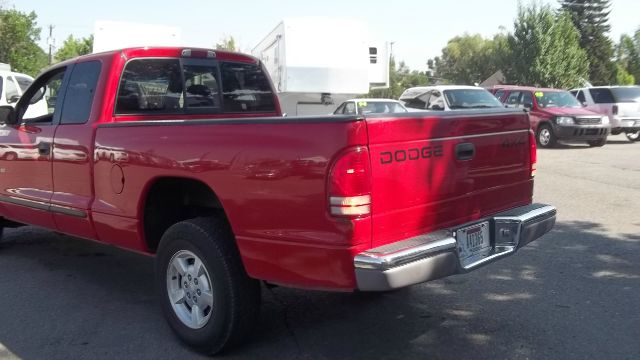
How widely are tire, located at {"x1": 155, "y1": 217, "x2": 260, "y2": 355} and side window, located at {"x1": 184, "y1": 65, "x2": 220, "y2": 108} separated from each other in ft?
5.55

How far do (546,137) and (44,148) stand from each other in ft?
50.2

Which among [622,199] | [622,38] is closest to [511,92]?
[622,199]

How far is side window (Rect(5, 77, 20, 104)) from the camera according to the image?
13.6 m

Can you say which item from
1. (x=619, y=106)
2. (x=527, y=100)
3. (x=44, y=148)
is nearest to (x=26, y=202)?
(x=44, y=148)

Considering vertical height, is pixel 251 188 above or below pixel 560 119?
above

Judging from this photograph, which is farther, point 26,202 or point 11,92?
point 11,92

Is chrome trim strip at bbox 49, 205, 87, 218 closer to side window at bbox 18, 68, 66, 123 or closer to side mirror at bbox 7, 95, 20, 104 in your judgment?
side window at bbox 18, 68, 66, 123

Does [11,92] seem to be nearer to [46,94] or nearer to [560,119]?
[46,94]

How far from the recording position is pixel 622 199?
8.83 meters

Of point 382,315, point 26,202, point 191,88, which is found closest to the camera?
point 382,315

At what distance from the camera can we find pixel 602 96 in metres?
19.5

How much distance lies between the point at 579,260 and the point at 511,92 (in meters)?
14.3

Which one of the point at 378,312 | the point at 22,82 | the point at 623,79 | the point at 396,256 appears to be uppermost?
the point at 623,79

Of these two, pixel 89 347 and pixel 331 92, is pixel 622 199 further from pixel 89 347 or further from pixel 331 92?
pixel 331 92
